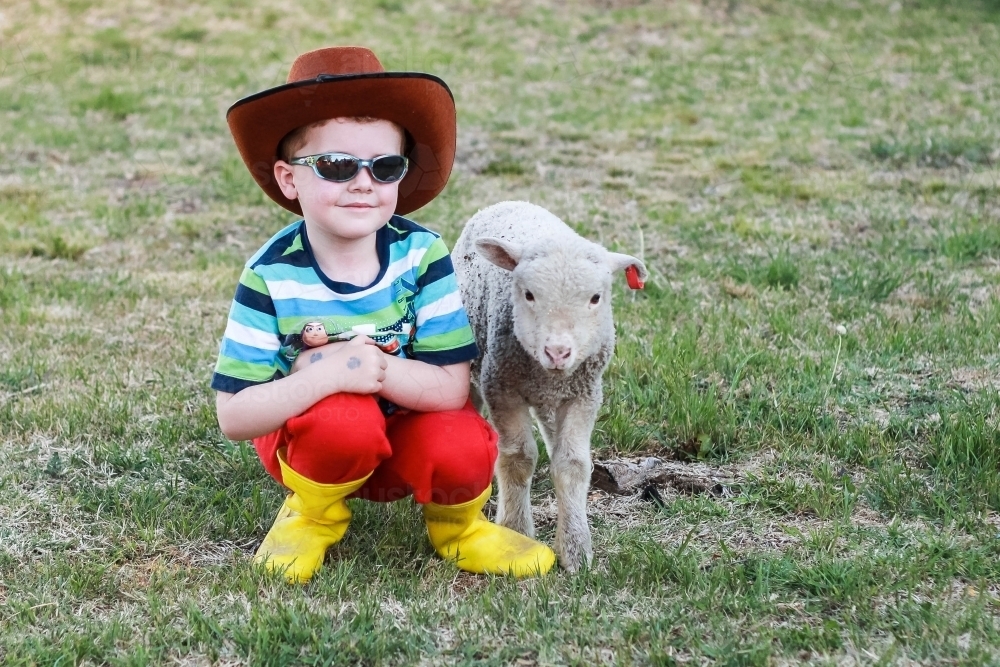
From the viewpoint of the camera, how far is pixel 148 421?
4070 millimetres

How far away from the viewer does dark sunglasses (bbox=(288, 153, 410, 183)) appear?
108 inches

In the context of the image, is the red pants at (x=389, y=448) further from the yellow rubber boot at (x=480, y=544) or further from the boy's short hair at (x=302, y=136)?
the boy's short hair at (x=302, y=136)

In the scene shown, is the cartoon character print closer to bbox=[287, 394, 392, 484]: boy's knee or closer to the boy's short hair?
bbox=[287, 394, 392, 484]: boy's knee

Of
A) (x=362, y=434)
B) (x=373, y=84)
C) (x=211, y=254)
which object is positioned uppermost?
(x=373, y=84)

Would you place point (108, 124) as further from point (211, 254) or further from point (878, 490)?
point (878, 490)

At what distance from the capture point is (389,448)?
9.37 ft

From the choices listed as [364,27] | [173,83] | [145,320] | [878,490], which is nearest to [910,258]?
[878,490]

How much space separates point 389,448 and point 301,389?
0.30 metres

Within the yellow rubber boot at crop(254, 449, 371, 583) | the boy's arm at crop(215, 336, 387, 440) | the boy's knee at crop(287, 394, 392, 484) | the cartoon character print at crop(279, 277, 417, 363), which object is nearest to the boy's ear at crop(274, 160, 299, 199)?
the cartoon character print at crop(279, 277, 417, 363)

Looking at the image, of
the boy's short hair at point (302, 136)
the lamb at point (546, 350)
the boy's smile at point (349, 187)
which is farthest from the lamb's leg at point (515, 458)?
the boy's short hair at point (302, 136)

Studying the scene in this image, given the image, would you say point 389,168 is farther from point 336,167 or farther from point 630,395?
point 630,395

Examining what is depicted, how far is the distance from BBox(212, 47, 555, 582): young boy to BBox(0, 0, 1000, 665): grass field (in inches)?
7.7

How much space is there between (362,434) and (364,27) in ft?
41.0

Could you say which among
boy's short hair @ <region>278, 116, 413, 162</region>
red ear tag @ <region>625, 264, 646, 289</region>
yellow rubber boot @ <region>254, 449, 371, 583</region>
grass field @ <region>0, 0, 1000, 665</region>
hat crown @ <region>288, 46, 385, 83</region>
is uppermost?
hat crown @ <region>288, 46, 385, 83</region>
